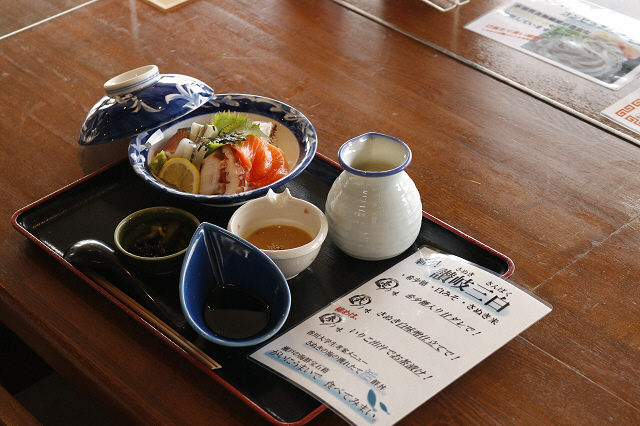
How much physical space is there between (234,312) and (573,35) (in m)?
1.15

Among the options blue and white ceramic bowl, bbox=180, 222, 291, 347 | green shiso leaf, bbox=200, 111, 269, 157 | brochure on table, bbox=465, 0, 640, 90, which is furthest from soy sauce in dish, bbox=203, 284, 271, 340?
brochure on table, bbox=465, 0, 640, 90

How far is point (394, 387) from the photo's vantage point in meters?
0.70

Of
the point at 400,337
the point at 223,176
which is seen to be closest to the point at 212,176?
the point at 223,176

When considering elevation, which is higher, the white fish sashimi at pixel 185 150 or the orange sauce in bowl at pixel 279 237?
the white fish sashimi at pixel 185 150

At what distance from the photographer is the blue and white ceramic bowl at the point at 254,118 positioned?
3.00ft

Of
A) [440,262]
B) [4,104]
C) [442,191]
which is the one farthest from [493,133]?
[4,104]

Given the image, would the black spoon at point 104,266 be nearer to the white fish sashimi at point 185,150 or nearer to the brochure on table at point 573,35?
the white fish sashimi at point 185,150

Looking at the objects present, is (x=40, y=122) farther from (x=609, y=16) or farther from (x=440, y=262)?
(x=609, y=16)

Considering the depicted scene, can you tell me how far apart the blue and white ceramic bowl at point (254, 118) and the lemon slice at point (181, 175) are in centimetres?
3

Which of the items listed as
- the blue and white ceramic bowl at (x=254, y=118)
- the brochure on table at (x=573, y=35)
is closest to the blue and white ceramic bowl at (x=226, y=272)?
the blue and white ceramic bowl at (x=254, y=118)

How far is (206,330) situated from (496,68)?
3.10ft

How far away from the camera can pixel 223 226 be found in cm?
95

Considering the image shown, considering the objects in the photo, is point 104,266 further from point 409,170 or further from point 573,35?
point 573,35

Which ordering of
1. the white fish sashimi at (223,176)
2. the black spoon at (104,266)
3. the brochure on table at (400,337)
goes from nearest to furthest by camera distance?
the brochure on table at (400,337)
the black spoon at (104,266)
the white fish sashimi at (223,176)
